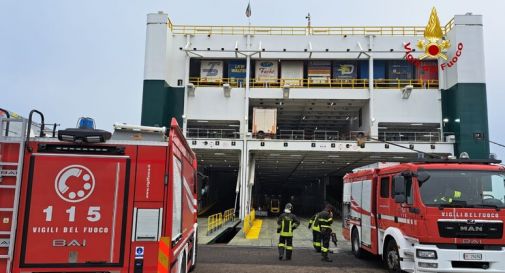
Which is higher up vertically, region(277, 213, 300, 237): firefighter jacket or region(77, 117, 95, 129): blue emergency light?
region(77, 117, 95, 129): blue emergency light

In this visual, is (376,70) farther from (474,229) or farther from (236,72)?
(474,229)

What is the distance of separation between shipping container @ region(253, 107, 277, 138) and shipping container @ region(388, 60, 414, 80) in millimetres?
11678

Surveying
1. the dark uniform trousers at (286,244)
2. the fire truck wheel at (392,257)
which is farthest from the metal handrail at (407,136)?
the fire truck wheel at (392,257)

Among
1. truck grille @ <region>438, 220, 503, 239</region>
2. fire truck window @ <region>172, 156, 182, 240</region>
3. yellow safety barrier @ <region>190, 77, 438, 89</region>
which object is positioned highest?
yellow safety barrier @ <region>190, 77, 438, 89</region>

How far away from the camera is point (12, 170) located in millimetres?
5914

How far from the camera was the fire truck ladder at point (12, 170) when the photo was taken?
578cm

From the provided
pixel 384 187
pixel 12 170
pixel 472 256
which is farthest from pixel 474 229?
pixel 12 170

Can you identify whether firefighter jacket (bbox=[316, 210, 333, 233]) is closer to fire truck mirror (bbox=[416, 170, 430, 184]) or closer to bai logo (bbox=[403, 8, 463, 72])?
fire truck mirror (bbox=[416, 170, 430, 184])

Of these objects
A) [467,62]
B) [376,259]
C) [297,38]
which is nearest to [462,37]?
[467,62]

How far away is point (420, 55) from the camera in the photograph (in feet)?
126

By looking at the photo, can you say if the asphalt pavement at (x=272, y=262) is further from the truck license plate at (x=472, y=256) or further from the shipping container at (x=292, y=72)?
the shipping container at (x=292, y=72)

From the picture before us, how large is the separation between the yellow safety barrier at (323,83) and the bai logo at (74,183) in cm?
3390

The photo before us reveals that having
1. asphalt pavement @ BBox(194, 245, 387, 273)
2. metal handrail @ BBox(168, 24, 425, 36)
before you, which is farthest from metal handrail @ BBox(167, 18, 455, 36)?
asphalt pavement @ BBox(194, 245, 387, 273)

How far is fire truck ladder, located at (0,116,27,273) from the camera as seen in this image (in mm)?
5781
